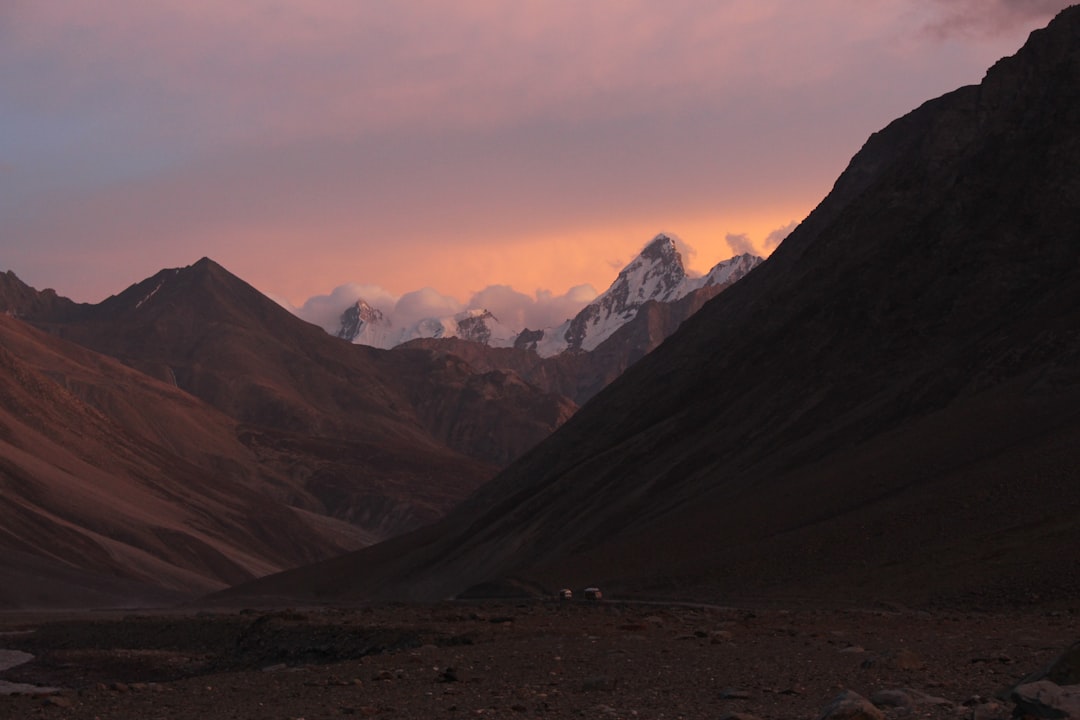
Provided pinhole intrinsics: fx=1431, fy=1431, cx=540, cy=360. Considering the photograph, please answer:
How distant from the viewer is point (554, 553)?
317 feet

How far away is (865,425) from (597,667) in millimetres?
62346

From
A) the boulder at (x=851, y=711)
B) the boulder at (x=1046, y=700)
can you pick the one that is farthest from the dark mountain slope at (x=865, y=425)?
the boulder at (x=851, y=711)

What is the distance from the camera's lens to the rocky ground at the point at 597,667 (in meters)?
24.8

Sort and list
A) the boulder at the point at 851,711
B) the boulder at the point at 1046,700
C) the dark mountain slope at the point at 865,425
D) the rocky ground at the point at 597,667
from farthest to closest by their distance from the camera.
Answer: the dark mountain slope at the point at 865,425, the rocky ground at the point at 597,667, the boulder at the point at 851,711, the boulder at the point at 1046,700

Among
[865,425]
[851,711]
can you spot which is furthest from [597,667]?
[865,425]

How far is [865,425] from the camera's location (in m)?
90.9

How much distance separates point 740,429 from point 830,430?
11.6 metres

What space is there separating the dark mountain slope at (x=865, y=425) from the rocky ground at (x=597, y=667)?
9894mm

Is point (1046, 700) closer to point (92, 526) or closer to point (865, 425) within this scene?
point (865, 425)

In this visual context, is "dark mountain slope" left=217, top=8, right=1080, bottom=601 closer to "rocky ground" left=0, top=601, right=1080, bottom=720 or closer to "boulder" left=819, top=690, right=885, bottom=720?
"rocky ground" left=0, top=601, right=1080, bottom=720

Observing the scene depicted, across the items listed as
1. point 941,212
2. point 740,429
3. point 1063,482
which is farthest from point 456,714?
point 941,212

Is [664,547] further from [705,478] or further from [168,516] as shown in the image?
[168,516]

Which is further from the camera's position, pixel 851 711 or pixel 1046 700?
pixel 851 711

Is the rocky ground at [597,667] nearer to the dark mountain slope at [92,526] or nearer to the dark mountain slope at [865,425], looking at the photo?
the dark mountain slope at [865,425]
